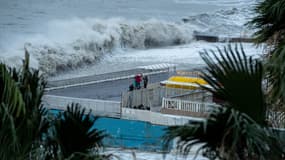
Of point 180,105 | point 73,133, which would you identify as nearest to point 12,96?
point 73,133

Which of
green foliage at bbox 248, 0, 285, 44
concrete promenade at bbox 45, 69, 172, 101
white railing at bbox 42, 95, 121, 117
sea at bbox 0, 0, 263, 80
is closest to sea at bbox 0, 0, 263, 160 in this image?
sea at bbox 0, 0, 263, 80

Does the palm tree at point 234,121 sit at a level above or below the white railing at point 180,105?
above

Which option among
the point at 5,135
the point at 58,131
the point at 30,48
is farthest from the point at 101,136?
the point at 30,48

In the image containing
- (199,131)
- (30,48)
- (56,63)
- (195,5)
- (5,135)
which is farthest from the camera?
(195,5)

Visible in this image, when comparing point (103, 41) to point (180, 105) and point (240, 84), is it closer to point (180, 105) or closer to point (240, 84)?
point (180, 105)

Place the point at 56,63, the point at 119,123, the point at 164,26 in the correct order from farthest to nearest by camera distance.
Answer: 1. the point at 164,26
2. the point at 56,63
3. the point at 119,123

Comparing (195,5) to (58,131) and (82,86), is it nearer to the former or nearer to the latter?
(82,86)

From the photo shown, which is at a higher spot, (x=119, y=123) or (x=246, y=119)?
(x=246, y=119)

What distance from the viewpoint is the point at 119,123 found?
43.8 ft

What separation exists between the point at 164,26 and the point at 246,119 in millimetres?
42631

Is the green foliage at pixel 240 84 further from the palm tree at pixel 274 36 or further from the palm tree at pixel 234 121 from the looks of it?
the palm tree at pixel 274 36

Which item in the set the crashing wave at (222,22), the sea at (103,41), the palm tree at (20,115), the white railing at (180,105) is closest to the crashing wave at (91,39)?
the sea at (103,41)

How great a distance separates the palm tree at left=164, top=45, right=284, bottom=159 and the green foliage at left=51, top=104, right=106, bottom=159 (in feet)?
1.76

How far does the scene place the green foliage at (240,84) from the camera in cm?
375
